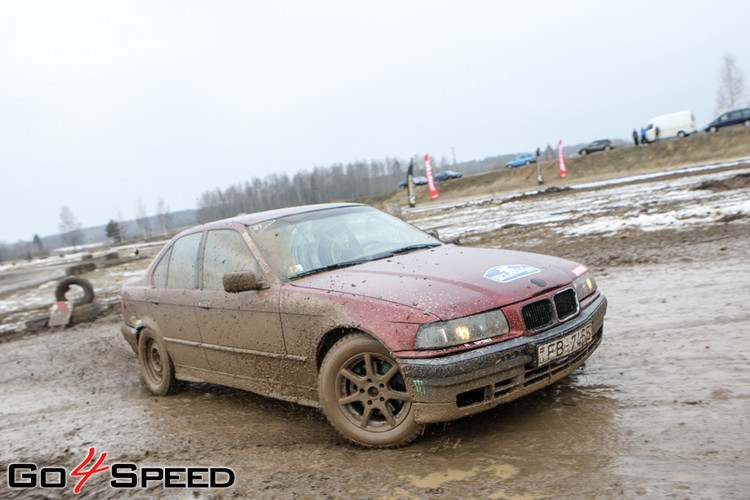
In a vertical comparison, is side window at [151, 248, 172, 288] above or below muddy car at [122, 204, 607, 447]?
above

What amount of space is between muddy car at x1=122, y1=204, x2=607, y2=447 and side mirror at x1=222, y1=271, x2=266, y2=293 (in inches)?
0.4

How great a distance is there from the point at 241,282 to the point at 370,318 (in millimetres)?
1164

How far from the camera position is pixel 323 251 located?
460cm

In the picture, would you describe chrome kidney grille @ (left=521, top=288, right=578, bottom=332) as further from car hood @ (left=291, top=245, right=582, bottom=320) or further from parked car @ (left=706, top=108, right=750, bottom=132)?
parked car @ (left=706, top=108, right=750, bottom=132)

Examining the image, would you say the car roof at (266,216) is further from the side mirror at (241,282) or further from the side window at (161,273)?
the side mirror at (241,282)

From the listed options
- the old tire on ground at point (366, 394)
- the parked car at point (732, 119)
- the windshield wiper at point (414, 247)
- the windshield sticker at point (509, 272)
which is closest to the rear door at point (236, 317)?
the old tire on ground at point (366, 394)

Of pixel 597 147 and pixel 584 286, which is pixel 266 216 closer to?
pixel 584 286

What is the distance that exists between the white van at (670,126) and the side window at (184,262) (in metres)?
45.9

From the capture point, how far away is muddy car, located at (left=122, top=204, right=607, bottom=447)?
3.42 metres

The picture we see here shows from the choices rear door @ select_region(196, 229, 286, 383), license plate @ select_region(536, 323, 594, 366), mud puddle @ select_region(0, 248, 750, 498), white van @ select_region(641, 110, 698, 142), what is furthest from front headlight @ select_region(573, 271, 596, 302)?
white van @ select_region(641, 110, 698, 142)

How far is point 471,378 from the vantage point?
3355mm

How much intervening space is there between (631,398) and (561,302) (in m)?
0.78

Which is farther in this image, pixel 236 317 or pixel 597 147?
pixel 597 147

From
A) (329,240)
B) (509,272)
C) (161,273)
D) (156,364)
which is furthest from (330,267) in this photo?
(156,364)
